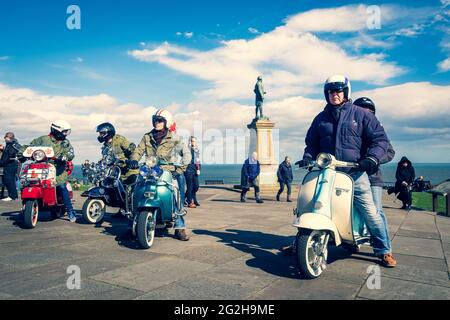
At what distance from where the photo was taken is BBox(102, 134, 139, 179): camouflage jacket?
7.50 m

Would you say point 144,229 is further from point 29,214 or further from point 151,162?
point 29,214

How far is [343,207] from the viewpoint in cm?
404

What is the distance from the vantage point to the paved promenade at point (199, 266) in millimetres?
3305

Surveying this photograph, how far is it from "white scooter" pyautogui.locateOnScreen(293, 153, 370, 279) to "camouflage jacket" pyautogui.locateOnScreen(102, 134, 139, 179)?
14.5ft

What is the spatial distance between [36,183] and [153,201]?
290 cm

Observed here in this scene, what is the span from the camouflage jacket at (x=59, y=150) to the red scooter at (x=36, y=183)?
242 millimetres

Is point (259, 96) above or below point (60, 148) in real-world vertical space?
above

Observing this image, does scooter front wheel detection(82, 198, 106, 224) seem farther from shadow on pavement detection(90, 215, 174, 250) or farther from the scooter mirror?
the scooter mirror

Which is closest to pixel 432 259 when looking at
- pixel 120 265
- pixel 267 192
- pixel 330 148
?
pixel 330 148

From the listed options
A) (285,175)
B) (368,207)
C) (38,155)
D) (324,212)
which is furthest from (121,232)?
(285,175)

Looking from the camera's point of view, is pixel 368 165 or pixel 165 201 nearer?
pixel 368 165

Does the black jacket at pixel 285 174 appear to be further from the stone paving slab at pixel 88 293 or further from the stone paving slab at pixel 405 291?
the stone paving slab at pixel 88 293

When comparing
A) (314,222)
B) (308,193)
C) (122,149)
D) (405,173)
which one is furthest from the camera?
(405,173)

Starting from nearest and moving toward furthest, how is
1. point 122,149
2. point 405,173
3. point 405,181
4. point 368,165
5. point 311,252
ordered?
point 311,252
point 368,165
point 122,149
point 405,181
point 405,173
